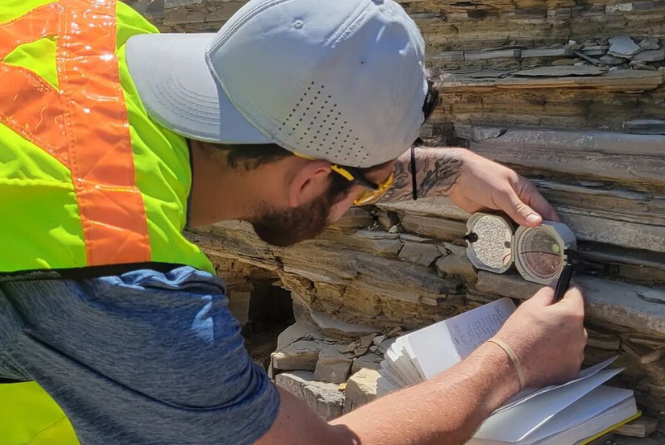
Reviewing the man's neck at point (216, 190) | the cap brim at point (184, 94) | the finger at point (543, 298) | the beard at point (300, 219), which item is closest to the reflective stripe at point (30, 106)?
the cap brim at point (184, 94)

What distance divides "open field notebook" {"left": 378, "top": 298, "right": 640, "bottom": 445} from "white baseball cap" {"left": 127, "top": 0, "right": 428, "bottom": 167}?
2.59 feet

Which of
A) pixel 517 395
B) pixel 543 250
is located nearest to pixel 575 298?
pixel 543 250

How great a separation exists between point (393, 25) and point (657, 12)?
3.28 feet

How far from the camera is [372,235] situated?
298 cm

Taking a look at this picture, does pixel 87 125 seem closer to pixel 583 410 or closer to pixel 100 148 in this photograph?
pixel 100 148

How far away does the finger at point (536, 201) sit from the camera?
92.4 inches

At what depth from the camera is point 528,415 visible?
6.55 feet

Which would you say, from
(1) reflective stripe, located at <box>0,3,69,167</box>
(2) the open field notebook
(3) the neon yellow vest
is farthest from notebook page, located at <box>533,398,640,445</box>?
(1) reflective stripe, located at <box>0,3,69,167</box>

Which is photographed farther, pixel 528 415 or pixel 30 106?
pixel 528 415

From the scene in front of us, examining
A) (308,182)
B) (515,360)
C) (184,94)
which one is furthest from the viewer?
(515,360)

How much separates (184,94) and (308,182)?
342 mm

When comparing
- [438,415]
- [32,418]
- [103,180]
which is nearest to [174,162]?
[103,180]

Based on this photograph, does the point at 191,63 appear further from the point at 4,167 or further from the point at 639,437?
the point at 639,437

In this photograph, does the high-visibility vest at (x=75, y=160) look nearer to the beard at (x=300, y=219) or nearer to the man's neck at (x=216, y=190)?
the man's neck at (x=216, y=190)
